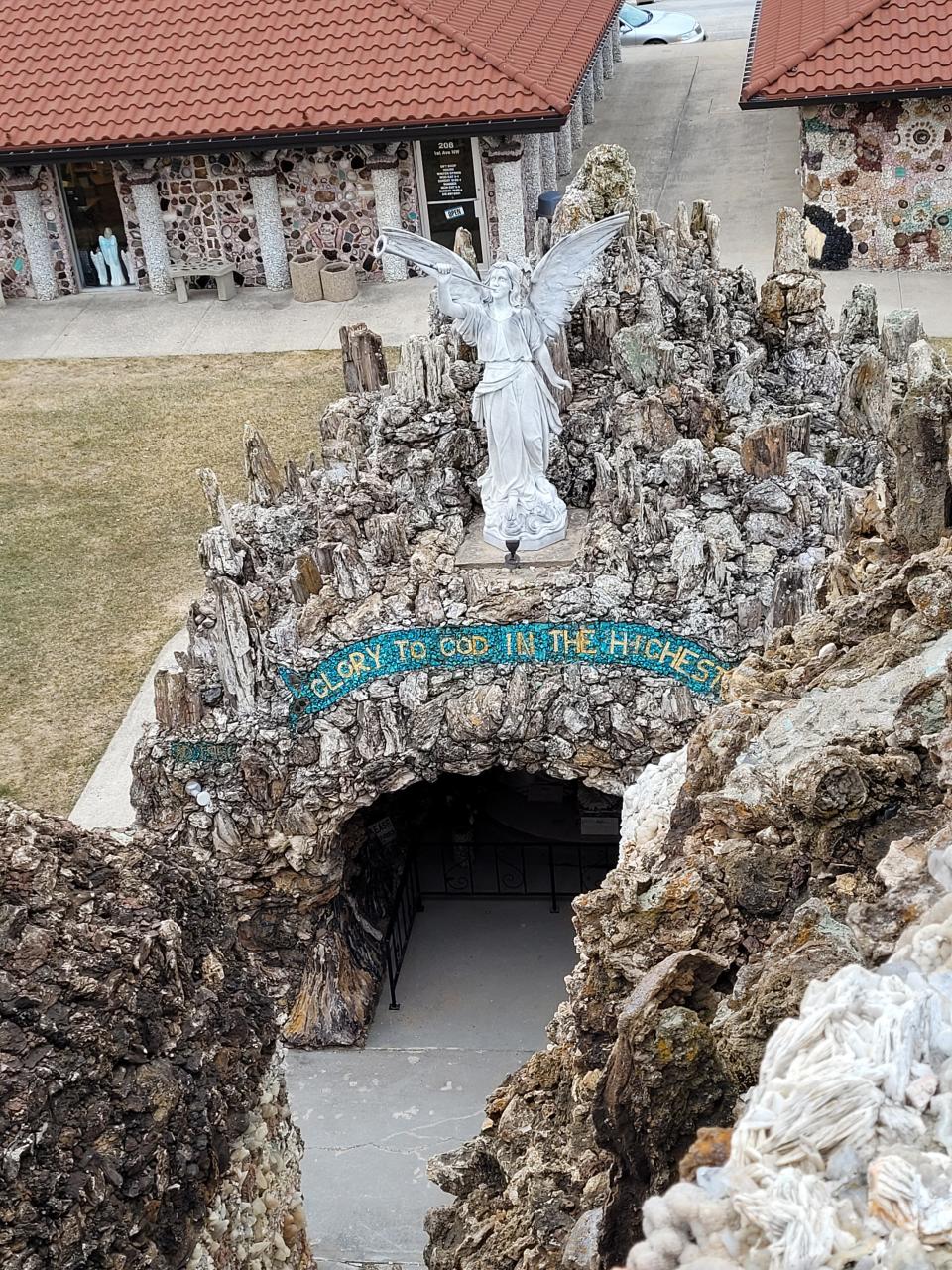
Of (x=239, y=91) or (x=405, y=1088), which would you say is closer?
(x=405, y=1088)

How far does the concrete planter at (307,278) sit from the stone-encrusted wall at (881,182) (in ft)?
29.3

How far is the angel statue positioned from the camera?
45.2ft

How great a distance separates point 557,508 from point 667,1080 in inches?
351

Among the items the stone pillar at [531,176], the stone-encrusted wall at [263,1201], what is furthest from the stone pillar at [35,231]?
the stone-encrusted wall at [263,1201]

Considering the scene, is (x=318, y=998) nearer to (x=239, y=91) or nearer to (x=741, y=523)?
(x=741, y=523)

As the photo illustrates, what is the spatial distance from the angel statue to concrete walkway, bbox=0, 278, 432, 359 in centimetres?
1324

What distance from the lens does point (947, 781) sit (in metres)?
6.62

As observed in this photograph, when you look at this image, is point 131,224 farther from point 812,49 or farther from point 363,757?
point 363,757

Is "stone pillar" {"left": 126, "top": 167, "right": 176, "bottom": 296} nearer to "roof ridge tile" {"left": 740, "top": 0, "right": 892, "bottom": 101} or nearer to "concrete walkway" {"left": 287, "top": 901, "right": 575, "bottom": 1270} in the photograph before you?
"roof ridge tile" {"left": 740, "top": 0, "right": 892, "bottom": 101}

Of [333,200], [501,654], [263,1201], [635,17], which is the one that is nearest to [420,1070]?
[501,654]

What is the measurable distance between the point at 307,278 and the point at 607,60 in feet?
50.0

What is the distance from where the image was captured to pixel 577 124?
35688mm

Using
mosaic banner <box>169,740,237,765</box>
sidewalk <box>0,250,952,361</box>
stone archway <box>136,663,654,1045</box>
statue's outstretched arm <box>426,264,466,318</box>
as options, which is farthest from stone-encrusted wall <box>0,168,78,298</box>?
stone archway <box>136,663,654,1045</box>

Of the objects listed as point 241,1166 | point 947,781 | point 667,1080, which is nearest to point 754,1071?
point 667,1080
